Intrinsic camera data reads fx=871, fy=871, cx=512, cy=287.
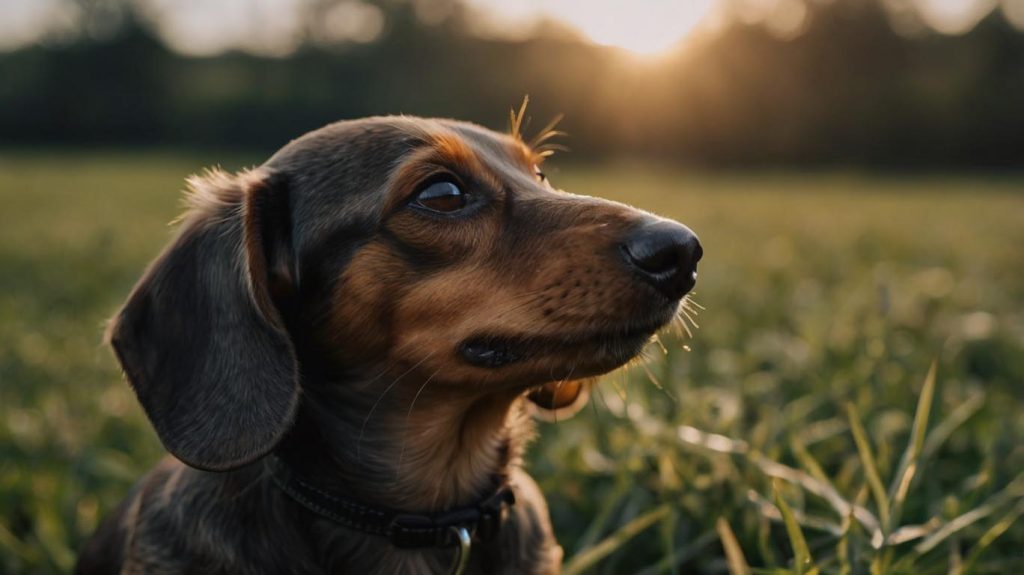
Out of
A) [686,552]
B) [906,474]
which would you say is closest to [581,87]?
[686,552]

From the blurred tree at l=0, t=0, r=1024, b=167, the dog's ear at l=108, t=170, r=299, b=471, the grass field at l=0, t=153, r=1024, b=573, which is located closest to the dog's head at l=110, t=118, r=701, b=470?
the dog's ear at l=108, t=170, r=299, b=471

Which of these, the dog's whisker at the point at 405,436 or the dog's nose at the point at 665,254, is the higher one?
the dog's nose at the point at 665,254

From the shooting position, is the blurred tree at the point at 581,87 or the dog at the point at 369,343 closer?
the dog at the point at 369,343

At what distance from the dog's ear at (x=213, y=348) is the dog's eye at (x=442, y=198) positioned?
490 mm

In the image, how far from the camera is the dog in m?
2.31

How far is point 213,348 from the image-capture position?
2342 millimetres

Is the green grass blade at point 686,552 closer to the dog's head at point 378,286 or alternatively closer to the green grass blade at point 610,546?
the green grass blade at point 610,546

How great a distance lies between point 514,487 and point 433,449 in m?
0.28

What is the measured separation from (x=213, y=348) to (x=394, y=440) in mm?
612

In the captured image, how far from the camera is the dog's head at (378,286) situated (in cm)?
229

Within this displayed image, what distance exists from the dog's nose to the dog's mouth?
10 centimetres

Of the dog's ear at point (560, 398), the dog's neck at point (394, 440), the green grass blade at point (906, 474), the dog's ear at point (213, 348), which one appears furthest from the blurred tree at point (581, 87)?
the dog's ear at point (213, 348)

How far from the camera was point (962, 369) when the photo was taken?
4555 mm

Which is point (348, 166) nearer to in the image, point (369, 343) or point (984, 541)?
point (369, 343)
